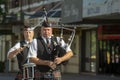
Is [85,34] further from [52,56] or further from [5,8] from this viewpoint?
[52,56]

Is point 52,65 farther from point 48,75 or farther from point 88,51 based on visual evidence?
point 88,51

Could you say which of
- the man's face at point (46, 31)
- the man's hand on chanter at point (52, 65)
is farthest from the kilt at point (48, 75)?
the man's face at point (46, 31)

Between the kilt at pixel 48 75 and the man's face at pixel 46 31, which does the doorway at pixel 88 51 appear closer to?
the kilt at pixel 48 75

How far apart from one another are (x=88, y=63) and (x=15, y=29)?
7.85 m

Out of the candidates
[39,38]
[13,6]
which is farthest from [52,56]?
[13,6]

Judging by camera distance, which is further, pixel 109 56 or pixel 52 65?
pixel 109 56

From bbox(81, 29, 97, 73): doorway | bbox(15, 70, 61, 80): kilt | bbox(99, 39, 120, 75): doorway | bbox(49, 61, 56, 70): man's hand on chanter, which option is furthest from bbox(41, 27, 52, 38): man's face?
bbox(81, 29, 97, 73): doorway

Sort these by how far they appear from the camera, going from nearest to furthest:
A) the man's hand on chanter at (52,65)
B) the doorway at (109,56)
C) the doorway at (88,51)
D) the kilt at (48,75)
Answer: the man's hand on chanter at (52,65)
the kilt at (48,75)
the doorway at (109,56)
the doorway at (88,51)

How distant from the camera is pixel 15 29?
39438mm

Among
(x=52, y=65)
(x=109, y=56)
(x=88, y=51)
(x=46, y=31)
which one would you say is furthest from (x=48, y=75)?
(x=88, y=51)

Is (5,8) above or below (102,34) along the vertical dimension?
above

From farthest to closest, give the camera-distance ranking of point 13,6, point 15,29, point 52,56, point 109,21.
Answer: point 13,6, point 15,29, point 109,21, point 52,56

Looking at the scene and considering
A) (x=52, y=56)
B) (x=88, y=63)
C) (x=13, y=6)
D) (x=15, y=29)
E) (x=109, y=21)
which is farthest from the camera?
(x=13, y=6)

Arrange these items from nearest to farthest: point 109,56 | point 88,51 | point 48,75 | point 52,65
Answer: point 52,65, point 48,75, point 109,56, point 88,51
